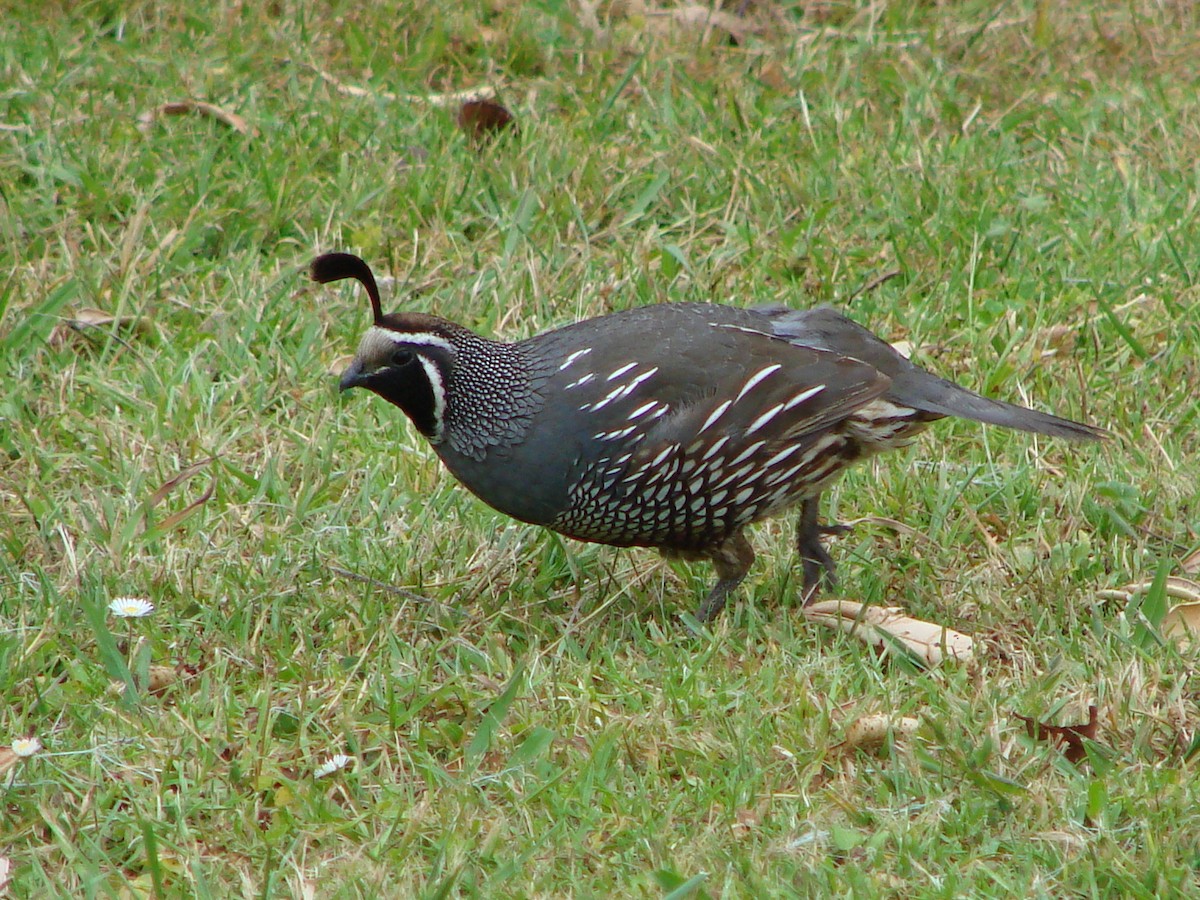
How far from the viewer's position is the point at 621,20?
319 inches

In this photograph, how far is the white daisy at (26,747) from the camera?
3817 mm

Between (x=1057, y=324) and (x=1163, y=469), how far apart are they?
0.95 meters

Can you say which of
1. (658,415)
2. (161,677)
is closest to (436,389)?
(658,415)

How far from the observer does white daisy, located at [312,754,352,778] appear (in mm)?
3924

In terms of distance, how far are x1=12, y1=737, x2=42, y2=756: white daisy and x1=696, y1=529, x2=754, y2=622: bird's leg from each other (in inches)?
72.1

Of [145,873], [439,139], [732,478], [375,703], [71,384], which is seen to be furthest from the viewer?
[439,139]

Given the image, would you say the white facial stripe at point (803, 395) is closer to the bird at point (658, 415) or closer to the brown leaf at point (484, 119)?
the bird at point (658, 415)

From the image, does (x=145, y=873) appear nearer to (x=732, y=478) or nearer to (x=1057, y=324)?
(x=732, y=478)

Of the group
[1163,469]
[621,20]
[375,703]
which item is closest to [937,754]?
[375,703]

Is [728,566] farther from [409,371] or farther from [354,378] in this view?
[354,378]

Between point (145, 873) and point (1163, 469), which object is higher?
point (1163, 469)

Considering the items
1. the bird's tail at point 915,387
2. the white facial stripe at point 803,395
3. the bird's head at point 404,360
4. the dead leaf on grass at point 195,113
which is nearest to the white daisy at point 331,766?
the bird's head at point 404,360

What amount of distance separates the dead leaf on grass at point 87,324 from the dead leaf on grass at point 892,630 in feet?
9.00

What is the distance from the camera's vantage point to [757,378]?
4.66 meters
